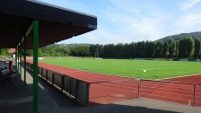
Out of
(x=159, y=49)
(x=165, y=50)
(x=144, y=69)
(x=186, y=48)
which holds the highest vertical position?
(x=186, y=48)

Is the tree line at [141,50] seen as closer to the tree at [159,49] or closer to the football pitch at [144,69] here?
the tree at [159,49]

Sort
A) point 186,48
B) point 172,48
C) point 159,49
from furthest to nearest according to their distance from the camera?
point 159,49 → point 172,48 → point 186,48

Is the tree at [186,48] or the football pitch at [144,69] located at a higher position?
the tree at [186,48]

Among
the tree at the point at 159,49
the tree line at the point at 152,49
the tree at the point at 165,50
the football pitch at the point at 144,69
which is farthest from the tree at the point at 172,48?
the football pitch at the point at 144,69

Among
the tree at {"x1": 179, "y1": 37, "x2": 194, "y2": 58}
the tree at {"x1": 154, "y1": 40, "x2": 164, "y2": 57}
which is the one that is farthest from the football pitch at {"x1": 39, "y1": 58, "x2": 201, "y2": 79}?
the tree at {"x1": 154, "y1": 40, "x2": 164, "y2": 57}

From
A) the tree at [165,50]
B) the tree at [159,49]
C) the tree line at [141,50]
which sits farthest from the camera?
the tree at [159,49]

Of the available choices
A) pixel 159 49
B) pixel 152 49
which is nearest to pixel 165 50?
pixel 159 49

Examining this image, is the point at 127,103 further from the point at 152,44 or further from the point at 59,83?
the point at 152,44

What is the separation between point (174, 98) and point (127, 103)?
13.1 ft

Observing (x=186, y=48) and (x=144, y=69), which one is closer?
(x=144, y=69)

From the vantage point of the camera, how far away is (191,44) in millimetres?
97500

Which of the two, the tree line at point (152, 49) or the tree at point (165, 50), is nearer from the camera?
the tree line at point (152, 49)

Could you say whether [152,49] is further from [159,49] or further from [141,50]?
[141,50]

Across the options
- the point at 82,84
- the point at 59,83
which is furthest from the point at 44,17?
the point at 59,83
